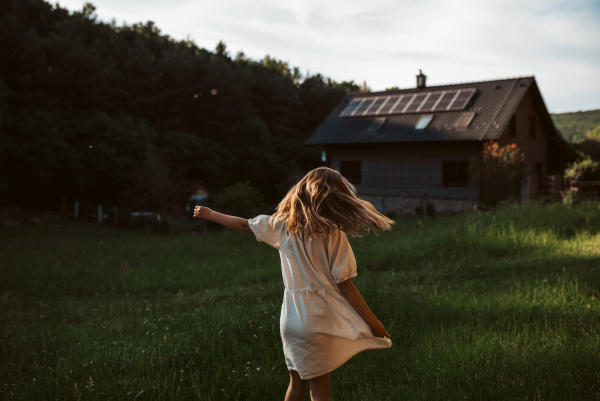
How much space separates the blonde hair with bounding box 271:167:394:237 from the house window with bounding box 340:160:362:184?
80.8 feet

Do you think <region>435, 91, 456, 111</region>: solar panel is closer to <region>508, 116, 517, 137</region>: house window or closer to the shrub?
<region>508, 116, 517, 137</region>: house window

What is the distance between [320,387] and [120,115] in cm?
3737

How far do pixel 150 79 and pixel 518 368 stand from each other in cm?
3888

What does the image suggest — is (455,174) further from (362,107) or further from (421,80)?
(362,107)

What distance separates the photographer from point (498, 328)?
14.5 feet

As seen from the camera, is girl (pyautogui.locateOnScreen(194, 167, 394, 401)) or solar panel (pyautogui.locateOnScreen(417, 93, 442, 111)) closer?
girl (pyautogui.locateOnScreen(194, 167, 394, 401))

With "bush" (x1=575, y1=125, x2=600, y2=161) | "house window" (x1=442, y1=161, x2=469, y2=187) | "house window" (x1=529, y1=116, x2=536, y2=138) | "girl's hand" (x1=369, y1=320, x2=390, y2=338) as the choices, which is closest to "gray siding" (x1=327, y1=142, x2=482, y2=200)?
"house window" (x1=442, y1=161, x2=469, y2=187)

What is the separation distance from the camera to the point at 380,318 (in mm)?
4785

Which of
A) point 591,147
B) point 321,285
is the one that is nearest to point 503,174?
point 321,285

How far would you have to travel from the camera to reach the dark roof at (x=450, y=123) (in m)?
21.9

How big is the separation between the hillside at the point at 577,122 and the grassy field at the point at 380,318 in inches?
1775

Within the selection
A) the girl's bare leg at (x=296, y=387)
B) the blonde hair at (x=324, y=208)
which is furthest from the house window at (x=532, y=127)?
the girl's bare leg at (x=296, y=387)

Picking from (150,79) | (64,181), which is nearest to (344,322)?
(64,181)

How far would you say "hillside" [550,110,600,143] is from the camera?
48062 millimetres
